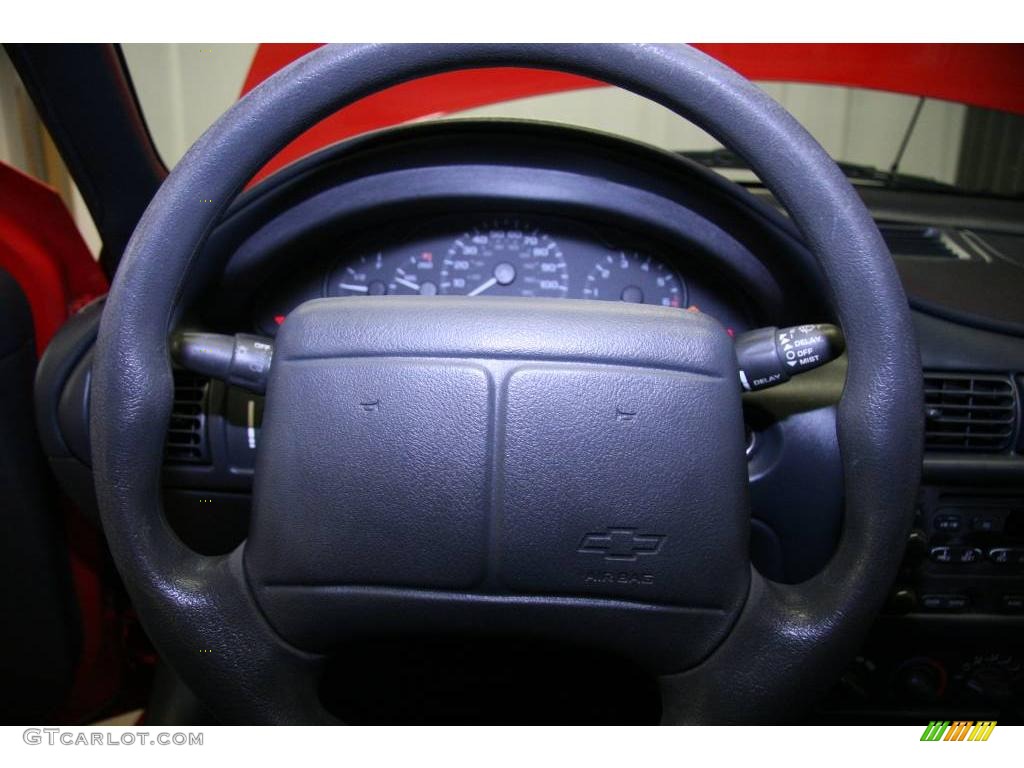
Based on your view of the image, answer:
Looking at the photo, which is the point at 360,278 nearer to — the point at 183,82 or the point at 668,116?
the point at 183,82

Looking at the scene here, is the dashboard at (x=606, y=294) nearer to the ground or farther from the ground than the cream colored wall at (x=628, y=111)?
nearer to the ground

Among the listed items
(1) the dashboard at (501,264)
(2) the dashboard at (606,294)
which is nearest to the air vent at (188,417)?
(2) the dashboard at (606,294)

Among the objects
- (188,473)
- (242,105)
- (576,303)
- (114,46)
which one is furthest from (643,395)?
(114,46)

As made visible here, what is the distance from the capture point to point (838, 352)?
0.61 meters

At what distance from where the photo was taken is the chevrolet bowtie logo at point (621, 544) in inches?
23.9

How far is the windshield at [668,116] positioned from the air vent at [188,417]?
0.74 feet

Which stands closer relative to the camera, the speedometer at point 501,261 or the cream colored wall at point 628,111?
the speedometer at point 501,261

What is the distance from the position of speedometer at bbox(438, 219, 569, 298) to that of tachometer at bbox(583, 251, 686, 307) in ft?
0.12

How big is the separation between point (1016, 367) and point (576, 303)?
0.55 meters

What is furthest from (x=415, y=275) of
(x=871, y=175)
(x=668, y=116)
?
(x=668, y=116)

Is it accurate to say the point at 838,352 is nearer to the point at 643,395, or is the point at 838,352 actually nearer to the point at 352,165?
the point at 643,395
